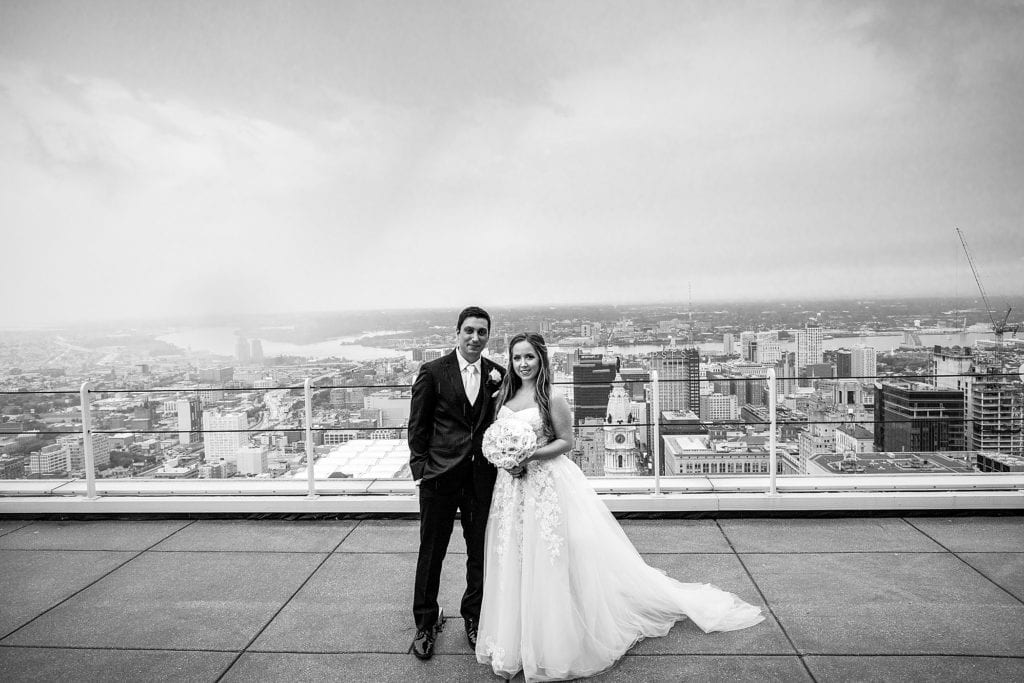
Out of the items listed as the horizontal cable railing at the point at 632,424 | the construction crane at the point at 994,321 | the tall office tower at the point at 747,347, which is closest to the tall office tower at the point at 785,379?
the horizontal cable railing at the point at 632,424

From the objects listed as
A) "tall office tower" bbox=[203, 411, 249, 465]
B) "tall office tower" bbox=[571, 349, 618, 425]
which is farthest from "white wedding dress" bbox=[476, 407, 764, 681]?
"tall office tower" bbox=[203, 411, 249, 465]

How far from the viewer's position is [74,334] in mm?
10055

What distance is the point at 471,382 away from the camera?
2826mm

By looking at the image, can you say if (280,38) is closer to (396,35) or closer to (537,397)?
(396,35)

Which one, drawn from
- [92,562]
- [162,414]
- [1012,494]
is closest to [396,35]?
[162,414]

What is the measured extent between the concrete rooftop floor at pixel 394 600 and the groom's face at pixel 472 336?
1.45 metres

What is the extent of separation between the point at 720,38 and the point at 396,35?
6.07m

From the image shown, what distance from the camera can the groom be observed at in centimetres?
276

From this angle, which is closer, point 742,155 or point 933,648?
point 933,648

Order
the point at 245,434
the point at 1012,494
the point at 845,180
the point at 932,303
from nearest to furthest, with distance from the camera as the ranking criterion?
1. the point at 1012,494
2. the point at 245,434
3. the point at 932,303
4. the point at 845,180

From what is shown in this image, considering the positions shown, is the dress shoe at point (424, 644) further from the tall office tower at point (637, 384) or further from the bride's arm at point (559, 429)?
the tall office tower at point (637, 384)

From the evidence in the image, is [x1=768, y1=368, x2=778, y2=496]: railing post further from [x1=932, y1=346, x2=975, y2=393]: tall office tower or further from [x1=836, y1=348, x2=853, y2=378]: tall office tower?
[x1=932, y1=346, x2=975, y2=393]: tall office tower

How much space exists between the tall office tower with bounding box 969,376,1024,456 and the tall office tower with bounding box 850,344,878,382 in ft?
2.73

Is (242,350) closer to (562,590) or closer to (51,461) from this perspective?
(51,461)
